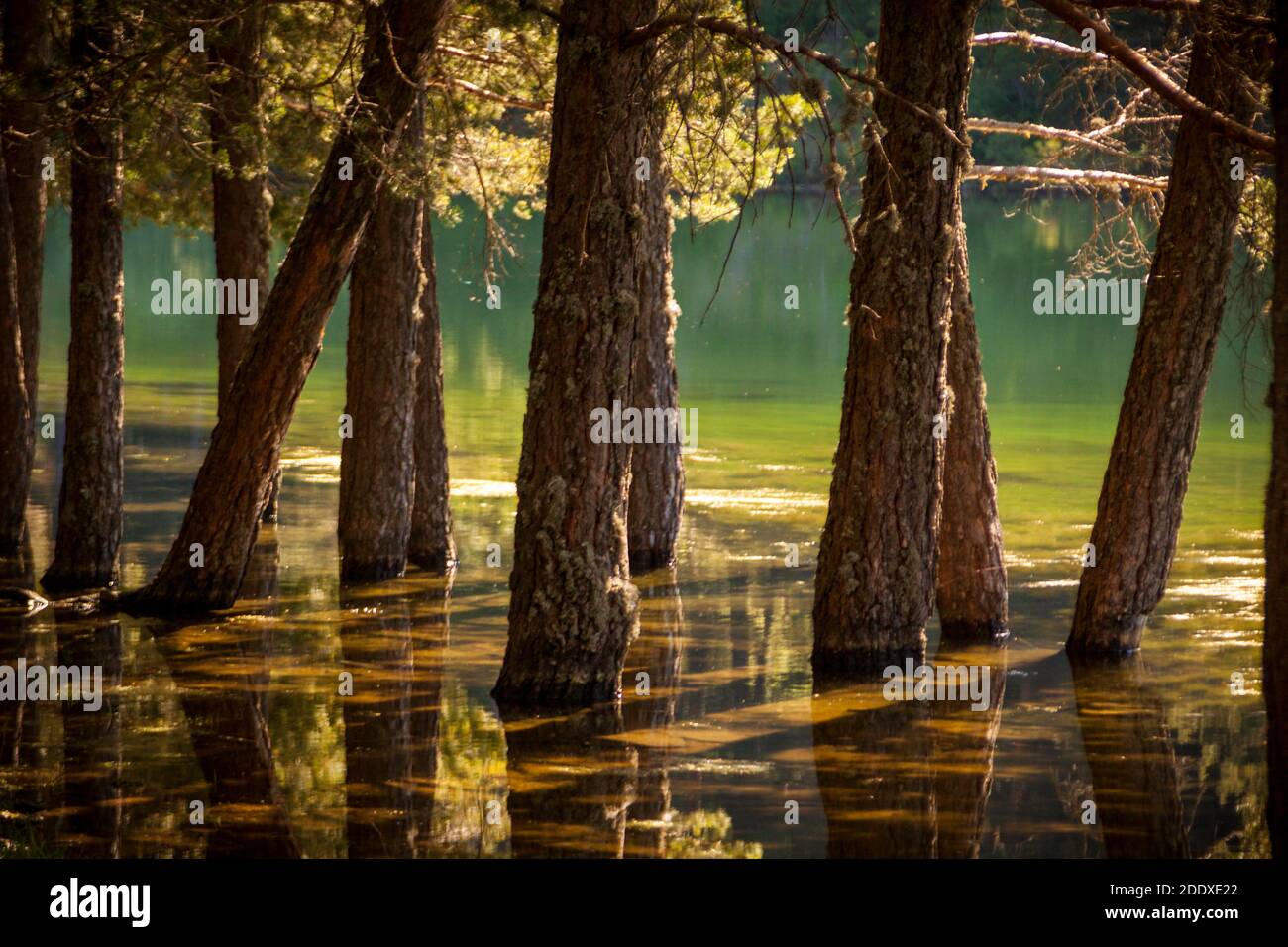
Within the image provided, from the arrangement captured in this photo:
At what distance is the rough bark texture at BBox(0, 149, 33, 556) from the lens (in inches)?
519

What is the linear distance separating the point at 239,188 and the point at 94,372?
2727mm

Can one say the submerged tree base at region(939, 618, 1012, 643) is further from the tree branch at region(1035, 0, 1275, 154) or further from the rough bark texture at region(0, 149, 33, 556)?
the rough bark texture at region(0, 149, 33, 556)

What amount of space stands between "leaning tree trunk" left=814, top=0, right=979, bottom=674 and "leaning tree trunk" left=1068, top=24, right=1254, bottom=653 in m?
1.45

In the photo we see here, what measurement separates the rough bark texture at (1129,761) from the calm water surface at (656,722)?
24 mm

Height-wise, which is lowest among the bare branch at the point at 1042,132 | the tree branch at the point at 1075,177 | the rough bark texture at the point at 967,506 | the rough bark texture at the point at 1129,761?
the rough bark texture at the point at 1129,761

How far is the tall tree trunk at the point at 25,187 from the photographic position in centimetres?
1135

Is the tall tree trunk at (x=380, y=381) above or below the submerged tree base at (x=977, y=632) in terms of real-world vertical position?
above

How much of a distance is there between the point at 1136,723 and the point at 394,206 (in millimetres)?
7088

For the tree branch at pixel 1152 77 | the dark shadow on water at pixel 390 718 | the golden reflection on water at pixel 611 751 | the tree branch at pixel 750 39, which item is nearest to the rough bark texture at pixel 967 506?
the golden reflection on water at pixel 611 751

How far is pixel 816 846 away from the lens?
7.40 metres

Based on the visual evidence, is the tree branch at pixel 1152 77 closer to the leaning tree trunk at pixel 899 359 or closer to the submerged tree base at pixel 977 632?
the leaning tree trunk at pixel 899 359

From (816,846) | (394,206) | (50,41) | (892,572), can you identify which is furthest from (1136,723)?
(50,41)

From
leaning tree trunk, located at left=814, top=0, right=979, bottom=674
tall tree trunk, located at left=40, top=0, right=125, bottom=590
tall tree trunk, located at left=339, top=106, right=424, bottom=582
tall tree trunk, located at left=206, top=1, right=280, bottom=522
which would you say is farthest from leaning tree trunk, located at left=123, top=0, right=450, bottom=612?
leaning tree trunk, located at left=814, top=0, right=979, bottom=674

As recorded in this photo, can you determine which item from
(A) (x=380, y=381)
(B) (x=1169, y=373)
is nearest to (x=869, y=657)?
(B) (x=1169, y=373)
